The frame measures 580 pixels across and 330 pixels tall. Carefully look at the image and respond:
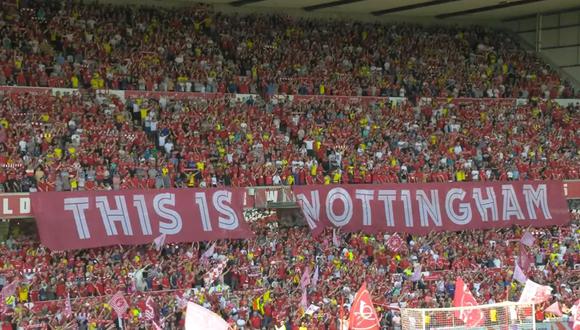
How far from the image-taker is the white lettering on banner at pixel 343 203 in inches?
1351

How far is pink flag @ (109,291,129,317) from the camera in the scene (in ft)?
87.2

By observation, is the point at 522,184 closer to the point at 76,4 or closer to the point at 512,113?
the point at 512,113

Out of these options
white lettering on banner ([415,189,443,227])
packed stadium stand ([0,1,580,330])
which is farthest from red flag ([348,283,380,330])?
white lettering on banner ([415,189,443,227])

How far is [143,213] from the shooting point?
102 feet

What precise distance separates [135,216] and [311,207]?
5.87 m

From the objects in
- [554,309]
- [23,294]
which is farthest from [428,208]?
[23,294]

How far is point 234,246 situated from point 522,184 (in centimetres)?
1135

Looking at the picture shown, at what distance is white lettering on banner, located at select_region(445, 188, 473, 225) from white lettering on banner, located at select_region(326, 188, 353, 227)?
3802mm

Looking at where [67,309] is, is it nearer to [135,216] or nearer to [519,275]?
[135,216]

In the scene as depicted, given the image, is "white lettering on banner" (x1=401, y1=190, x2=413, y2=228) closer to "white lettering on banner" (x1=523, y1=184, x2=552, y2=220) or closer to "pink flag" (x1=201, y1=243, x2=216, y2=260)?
"white lettering on banner" (x1=523, y1=184, x2=552, y2=220)

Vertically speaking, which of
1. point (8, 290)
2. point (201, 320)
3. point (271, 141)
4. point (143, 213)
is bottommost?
point (8, 290)

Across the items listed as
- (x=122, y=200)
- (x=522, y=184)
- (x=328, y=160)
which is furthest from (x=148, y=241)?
(x=522, y=184)

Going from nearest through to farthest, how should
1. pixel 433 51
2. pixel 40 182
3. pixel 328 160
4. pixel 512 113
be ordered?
pixel 40 182 → pixel 328 160 → pixel 512 113 → pixel 433 51

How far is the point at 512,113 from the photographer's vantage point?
42.0 metres
